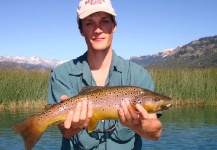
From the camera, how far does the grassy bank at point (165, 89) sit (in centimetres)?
1964

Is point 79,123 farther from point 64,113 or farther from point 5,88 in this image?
point 5,88

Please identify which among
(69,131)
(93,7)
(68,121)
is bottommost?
(69,131)

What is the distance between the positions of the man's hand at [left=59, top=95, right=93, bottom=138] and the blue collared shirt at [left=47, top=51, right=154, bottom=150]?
0.21 meters

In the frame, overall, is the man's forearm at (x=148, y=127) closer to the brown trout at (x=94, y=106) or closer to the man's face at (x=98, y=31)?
the brown trout at (x=94, y=106)

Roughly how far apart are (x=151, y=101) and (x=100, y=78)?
62 centimetres

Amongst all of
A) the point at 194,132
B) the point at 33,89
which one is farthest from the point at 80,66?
the point at 33,89

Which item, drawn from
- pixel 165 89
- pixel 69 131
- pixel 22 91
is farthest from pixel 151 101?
pixel 22 91

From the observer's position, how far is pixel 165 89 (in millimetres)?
19625

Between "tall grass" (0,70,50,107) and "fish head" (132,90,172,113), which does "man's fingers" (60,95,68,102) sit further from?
"tall grass" (0,70,50,107)

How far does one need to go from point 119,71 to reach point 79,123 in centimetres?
71

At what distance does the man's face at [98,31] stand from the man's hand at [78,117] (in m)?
0.63

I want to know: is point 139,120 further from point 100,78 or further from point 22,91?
point 22,91

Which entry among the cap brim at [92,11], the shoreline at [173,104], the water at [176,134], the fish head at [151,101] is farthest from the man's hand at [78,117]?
the shoreline at [173,104]

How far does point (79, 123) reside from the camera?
3467mm
